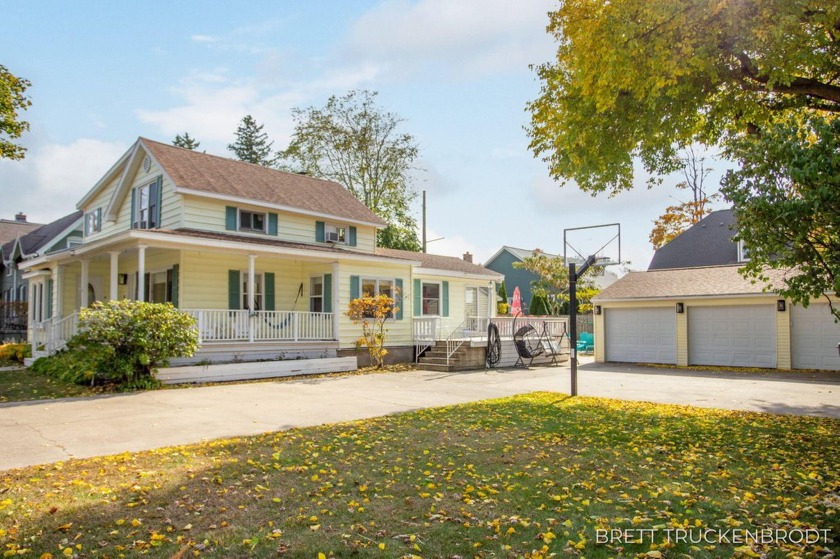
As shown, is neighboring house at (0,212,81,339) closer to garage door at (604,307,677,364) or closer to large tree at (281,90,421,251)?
large tree at (281,90,421,251)

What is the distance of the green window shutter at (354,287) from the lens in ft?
61.2

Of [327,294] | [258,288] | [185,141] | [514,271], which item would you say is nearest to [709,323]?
[327,294]

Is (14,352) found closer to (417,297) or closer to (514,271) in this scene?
(417,297)

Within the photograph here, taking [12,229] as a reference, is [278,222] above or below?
below

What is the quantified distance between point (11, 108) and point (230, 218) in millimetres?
7217

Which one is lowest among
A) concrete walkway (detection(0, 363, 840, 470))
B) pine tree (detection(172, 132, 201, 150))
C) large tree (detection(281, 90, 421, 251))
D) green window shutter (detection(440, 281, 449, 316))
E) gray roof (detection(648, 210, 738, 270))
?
concrete walkway (detection(0, 363, 840, 470))

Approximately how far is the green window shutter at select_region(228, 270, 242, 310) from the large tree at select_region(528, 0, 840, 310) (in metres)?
10.1

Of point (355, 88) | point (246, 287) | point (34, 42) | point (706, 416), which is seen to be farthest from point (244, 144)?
point (706, 416)

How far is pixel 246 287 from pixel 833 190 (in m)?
15.8

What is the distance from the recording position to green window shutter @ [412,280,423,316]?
21109 mm

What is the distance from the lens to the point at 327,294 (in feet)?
61.3

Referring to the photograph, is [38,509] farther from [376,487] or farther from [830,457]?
[830,457]

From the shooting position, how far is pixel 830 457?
655 centimetres

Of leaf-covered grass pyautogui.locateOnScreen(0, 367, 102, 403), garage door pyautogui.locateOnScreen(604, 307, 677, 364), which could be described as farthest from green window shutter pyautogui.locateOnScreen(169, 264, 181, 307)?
garage door pyautogui.locateOnScreen(604, 307, 677, 364)
